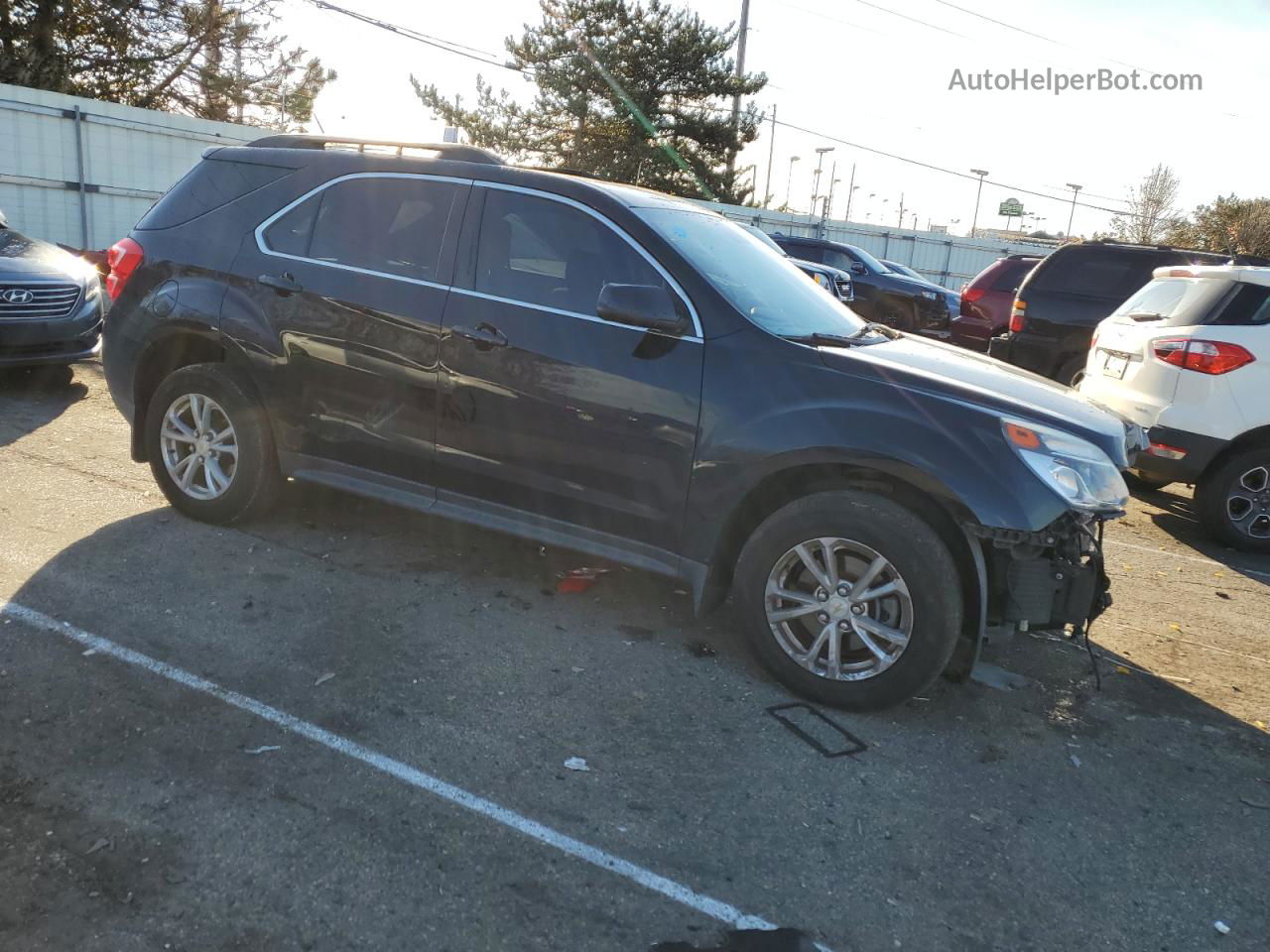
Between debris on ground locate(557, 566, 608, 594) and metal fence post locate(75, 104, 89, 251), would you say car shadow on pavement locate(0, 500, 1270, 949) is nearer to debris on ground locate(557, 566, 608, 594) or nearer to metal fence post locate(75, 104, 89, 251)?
debris on ground locate(557, 566, 608, 594)

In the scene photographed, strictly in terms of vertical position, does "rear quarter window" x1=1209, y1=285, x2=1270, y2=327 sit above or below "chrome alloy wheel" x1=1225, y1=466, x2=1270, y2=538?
above

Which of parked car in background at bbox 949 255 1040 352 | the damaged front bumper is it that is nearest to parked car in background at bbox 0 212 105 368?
the damaged front bumper

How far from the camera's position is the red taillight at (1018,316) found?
10.2 m

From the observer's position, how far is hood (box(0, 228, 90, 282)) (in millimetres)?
7527

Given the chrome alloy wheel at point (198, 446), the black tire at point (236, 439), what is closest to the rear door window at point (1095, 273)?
the black tire at point (236, 439)

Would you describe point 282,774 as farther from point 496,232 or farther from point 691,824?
point 496,232

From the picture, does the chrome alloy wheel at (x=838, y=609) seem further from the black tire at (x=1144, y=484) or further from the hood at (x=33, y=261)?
the hood at (x=33, y=261)

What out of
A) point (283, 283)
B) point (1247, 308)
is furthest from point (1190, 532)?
point (283, 283)

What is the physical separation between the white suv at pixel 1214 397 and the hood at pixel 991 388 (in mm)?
2562

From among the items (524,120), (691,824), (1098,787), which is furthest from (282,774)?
(524,120)

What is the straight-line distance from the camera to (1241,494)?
258 inches

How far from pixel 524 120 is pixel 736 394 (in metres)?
32.7

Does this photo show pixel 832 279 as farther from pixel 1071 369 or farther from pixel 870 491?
pixel 870 491

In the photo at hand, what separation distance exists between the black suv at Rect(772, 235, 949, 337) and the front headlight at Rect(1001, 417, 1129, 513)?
43.8ft
